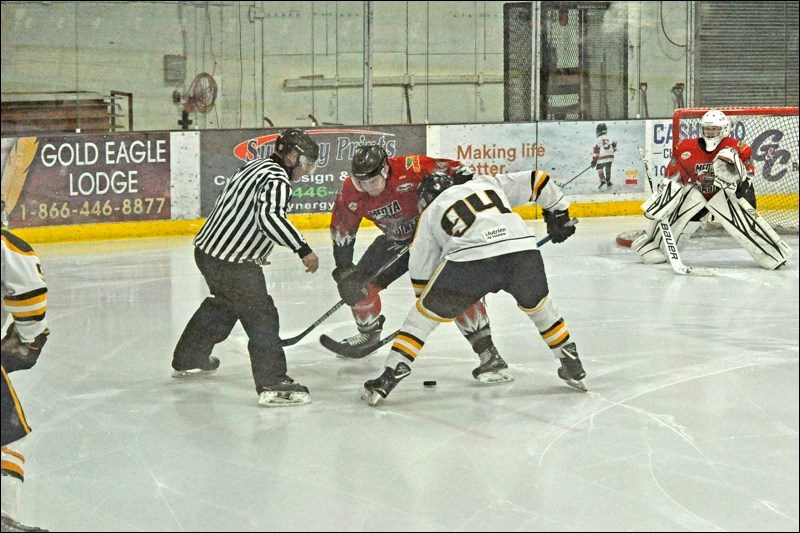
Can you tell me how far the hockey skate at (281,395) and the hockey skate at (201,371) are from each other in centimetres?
54

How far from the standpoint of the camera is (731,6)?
1208 cm

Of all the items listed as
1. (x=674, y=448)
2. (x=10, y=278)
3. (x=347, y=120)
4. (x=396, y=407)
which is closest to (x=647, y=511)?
(x=674, y=448)

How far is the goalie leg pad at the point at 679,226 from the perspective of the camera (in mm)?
8438

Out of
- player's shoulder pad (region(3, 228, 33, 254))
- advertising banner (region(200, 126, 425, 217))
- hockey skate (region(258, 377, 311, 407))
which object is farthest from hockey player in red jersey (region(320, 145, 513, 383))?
advertising banner (region(200, 126, 425, 217))

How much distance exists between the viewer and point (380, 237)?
5.88m

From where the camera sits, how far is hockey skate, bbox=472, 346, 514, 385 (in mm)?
5191

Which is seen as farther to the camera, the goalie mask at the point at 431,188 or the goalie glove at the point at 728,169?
the goalie glove at the point at 728,169

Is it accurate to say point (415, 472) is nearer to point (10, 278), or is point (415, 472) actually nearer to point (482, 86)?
point (10, 278)

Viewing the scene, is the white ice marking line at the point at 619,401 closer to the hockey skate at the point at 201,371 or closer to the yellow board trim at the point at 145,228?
the hockey skate at the point at 201,371

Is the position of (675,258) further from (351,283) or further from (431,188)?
(431,188)

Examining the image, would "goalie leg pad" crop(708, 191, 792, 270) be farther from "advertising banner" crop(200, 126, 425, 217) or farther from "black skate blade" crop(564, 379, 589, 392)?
"black skate blade" crop(564, 379, 589, 392)

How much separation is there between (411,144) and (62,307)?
415cm

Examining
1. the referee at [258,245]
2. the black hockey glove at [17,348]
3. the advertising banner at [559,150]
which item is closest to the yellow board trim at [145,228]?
the advertising banner at [559,150]

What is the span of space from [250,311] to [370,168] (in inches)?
29.4
